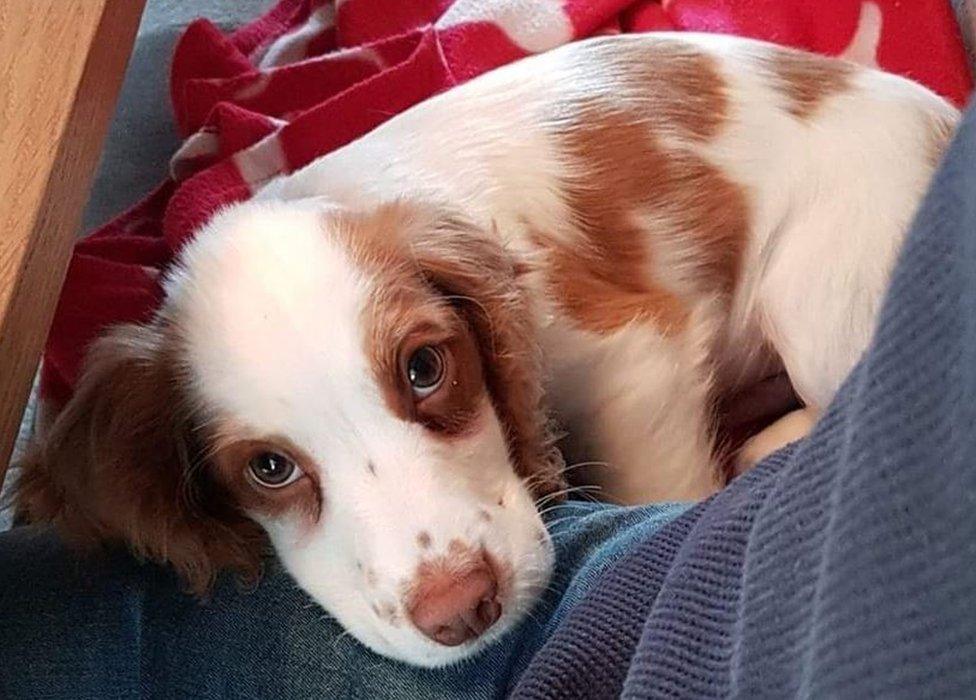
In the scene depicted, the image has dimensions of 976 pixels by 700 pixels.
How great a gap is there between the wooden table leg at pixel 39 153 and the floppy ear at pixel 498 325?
0.40 meters

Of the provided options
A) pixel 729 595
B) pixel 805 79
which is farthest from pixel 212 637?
pixel 805 79

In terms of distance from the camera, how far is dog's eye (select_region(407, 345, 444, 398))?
113 centimetres

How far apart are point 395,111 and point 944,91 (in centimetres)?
84

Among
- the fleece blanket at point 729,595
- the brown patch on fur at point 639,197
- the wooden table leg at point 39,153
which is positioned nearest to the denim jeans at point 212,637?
the fleece blanket at point 729,595

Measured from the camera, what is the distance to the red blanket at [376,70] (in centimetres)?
174

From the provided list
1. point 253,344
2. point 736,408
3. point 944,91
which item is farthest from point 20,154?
point 944,91

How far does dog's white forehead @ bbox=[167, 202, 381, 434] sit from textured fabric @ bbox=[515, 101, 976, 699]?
505mm

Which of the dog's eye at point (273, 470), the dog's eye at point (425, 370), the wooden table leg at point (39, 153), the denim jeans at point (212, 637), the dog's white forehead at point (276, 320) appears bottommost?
the denim jeans at point (212, 637)

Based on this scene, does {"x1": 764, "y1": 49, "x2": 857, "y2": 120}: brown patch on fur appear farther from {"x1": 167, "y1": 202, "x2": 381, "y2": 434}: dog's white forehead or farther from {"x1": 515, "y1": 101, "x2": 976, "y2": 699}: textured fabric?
{"x1": 515, "y1": 101, "x2": 976, "y2": 699}: textured fabric

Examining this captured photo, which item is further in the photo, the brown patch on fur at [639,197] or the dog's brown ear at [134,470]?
the brown patch on fur at [639,197]

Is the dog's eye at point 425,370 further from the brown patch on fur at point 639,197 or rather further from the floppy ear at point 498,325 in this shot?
the brown patch on fur at point 639,197

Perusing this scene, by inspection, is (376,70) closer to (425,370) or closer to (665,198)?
(665,198)

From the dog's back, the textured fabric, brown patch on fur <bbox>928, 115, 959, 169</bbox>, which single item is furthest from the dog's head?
brown patch on fur <bbox>928, 115, 959, 169</bbox>

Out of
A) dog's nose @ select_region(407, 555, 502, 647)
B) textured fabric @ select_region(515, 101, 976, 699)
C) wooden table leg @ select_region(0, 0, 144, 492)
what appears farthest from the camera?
dog's nose @ select_region(407, 555, 502, 647)
